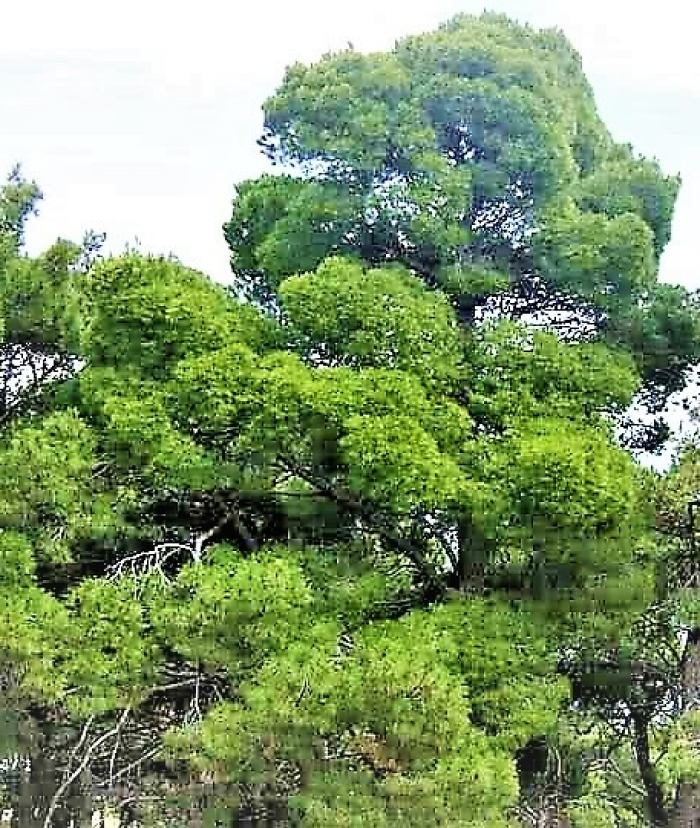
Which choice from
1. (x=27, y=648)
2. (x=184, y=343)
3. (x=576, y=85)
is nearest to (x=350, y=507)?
(x=184, y=343)

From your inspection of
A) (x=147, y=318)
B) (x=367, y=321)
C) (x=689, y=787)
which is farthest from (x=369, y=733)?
(x=689, y=787)

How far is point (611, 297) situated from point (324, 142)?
1.97 metres

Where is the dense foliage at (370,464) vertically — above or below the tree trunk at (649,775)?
above

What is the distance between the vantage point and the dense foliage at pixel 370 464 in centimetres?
536

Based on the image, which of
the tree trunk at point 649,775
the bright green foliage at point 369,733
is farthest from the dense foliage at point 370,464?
the tree trunk at point 649,775

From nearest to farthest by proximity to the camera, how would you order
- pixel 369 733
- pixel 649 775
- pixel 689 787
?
pixel 369 733, pixel 689 787, pixel 649 775

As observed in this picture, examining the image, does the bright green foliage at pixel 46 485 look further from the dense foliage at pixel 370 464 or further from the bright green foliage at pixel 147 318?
the bright green foliage at pixel 147 318

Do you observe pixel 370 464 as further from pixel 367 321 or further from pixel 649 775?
pixel 649 775

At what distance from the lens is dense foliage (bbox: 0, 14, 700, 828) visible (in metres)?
5.36

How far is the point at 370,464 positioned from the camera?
19.1ft

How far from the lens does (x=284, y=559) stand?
236 inches

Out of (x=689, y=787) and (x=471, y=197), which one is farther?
(x=689, y=787)

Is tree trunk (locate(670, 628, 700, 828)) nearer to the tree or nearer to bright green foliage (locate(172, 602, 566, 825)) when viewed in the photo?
the tree

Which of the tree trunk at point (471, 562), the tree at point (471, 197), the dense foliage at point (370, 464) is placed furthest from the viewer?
the tree at point (471, 197)
